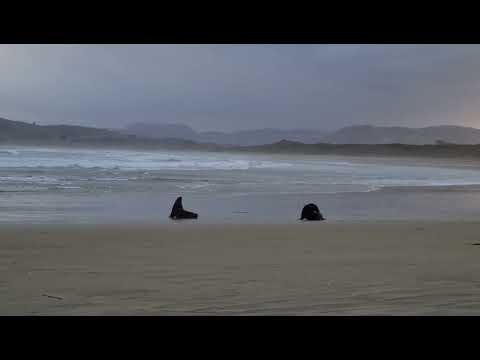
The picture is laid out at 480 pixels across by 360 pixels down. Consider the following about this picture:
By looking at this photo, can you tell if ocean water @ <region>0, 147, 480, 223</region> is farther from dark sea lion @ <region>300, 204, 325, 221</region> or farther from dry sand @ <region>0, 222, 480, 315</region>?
dry sand @ <region>0, 222, 480, 315</region>

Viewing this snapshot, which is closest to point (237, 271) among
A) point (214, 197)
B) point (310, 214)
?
point (310, 214)

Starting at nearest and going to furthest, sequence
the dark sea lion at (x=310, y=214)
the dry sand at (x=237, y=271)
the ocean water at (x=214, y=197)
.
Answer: the dry sand at (x=237, y=271) < the dark sea lion at (x=310, y=214) < the ocean water at (x=214, y=197)

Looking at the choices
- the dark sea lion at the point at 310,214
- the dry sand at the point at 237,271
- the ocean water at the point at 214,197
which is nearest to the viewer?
the dry sand at the point at 237,271

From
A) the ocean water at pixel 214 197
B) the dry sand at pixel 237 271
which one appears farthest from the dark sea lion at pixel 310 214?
the dry sand at pixel 237 271

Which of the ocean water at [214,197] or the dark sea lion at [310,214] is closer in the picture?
the dark sea lion at [310,214]

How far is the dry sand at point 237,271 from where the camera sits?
4.96 m

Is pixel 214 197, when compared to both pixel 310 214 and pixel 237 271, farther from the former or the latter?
pixel 237 271

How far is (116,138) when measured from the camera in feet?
261

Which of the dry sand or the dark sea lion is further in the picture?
the dark sea lion

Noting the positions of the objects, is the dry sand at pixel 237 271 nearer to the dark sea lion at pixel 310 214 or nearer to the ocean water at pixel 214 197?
the dark sea lion at pixel 310 214

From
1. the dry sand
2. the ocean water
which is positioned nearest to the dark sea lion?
the ocean water

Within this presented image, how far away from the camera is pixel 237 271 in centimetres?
669

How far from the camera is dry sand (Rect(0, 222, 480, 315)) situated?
16.3 ft
